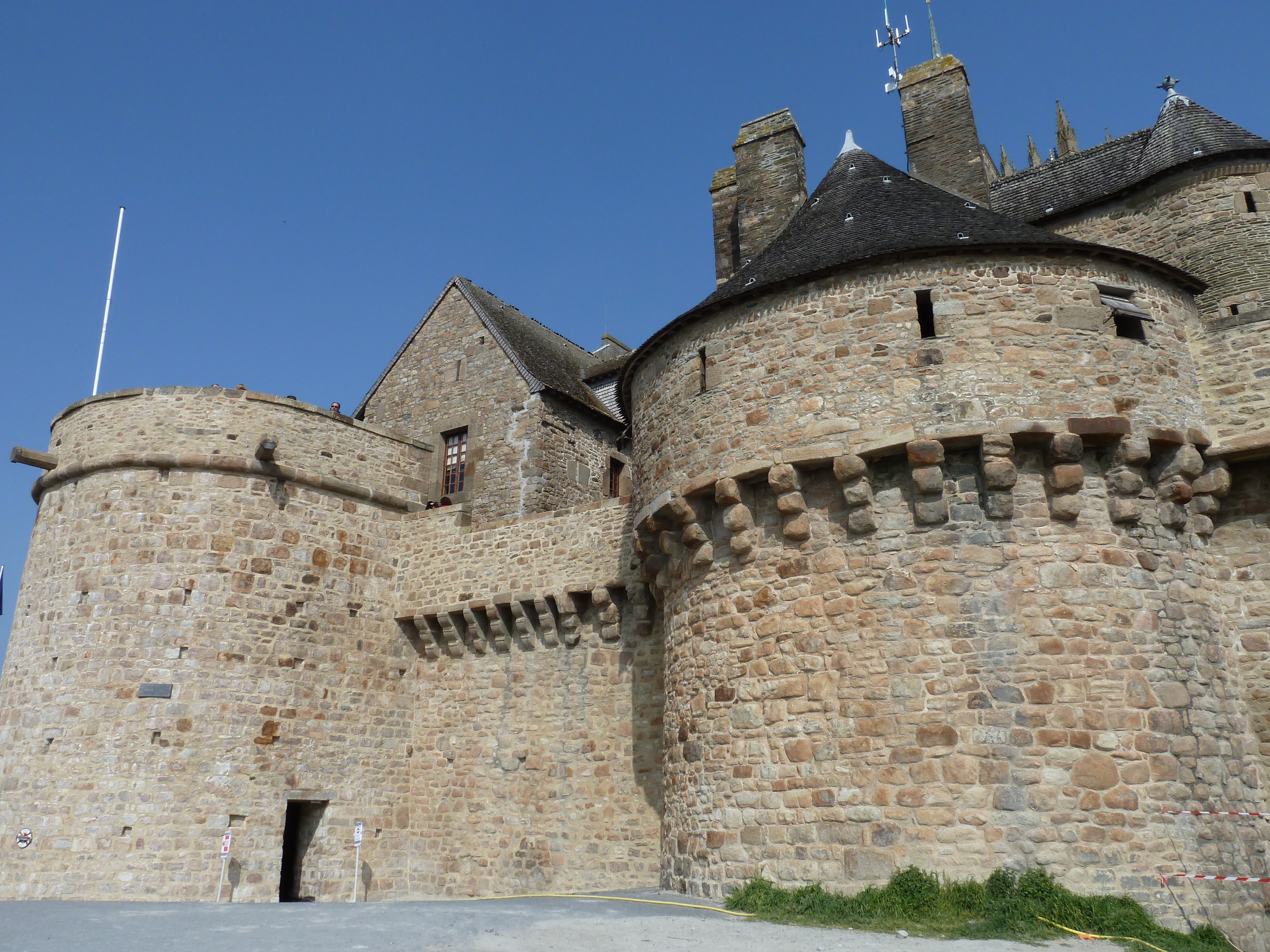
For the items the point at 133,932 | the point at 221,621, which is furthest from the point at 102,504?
the point at 133,932

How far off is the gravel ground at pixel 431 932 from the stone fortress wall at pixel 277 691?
11.5 feet

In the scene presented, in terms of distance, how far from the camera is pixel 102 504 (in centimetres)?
1293

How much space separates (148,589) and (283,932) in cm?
703

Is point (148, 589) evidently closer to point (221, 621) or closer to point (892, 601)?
point (221, 621)

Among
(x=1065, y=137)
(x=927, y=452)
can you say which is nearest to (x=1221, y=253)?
(x=927, y=452)

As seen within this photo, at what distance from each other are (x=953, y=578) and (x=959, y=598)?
176mm

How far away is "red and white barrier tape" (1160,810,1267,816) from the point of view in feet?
24.9

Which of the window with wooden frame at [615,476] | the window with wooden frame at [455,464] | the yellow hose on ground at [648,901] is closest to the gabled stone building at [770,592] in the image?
the yellow hose on ground at [648,901]

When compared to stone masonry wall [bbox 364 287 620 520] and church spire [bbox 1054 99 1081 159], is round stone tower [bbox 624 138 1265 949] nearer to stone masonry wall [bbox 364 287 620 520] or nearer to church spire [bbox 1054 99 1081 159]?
stone masonry wall [bbox 364 287 620 520]

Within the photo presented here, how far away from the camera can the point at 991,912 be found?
23.3ft

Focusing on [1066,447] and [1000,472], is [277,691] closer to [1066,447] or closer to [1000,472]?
[1000,472]

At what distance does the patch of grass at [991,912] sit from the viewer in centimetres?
693

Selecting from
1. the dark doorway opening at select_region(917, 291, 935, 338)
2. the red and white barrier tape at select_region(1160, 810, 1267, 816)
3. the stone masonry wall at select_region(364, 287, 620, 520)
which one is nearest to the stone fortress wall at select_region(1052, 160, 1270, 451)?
the dark doorway opening at select_region(917, 291, 935, 338)

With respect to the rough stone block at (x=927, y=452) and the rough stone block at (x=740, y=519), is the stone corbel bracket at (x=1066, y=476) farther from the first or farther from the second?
the rough stone block at (x=740, y=519)
